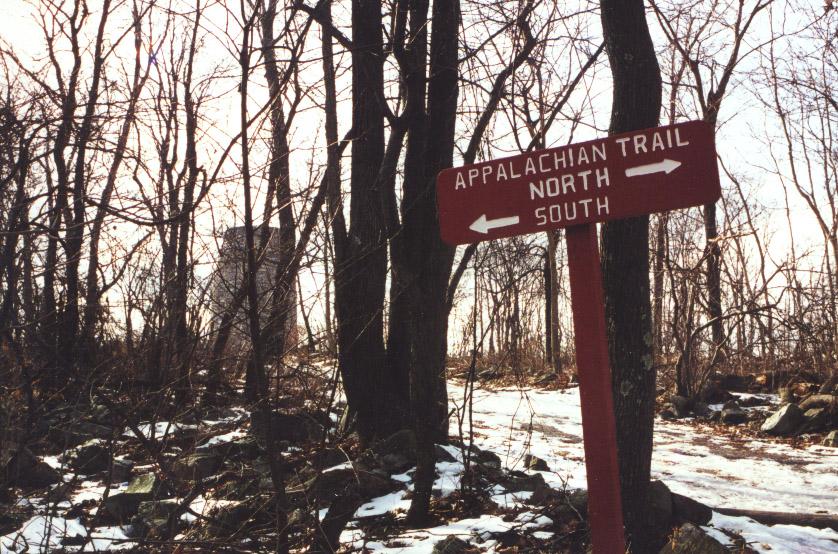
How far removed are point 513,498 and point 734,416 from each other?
6.71 meters

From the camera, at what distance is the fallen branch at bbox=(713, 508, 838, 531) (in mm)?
4586

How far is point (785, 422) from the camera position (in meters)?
9.12

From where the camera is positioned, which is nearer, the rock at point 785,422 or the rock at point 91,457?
the rock at point 91,457

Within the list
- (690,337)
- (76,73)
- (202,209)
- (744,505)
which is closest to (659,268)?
(690,337)

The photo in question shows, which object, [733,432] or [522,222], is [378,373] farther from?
[733,432]

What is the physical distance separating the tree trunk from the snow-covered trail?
0.78 meters

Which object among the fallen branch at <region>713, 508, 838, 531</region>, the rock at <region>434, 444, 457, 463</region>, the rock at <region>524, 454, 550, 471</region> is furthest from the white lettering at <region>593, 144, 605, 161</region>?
the rock at <region>524, 454, 550, 471</region>

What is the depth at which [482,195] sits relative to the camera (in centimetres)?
266

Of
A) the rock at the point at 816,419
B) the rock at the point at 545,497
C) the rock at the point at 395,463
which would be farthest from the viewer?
the rock at the point at 816,419

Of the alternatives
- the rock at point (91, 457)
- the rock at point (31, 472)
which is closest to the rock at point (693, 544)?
the rock at point (31, 472)

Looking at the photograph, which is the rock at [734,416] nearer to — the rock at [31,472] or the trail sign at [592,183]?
the trail sign at [592,183]

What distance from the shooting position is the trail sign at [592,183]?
7.90 ft

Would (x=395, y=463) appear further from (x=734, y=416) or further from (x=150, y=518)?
(x=734, y=416)

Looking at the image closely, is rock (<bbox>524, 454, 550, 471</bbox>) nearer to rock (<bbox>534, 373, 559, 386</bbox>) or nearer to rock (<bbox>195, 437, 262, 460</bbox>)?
rock (<bbox>195, 437, 262, 460</bbox>)
